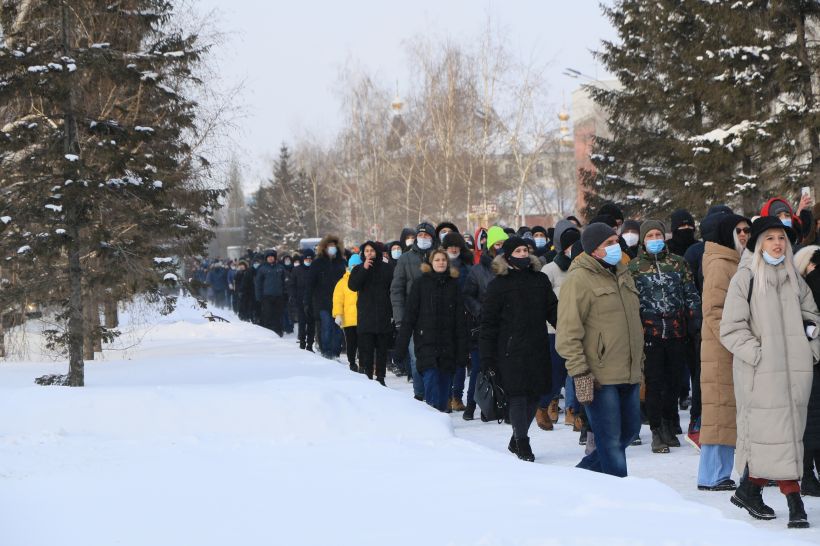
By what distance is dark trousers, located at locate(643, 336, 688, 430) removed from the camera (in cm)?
1010

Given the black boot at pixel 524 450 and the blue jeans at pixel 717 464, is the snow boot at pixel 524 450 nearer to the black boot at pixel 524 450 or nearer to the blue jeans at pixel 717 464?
the black boot at pixel 524 450

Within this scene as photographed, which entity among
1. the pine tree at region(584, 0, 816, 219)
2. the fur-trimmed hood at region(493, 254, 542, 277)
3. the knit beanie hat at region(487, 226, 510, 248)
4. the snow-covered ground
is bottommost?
the snow-covered ground

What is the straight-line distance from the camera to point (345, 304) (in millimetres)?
16781

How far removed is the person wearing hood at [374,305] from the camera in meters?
15.3

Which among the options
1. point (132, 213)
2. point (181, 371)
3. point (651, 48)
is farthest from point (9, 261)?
point (651, 48)

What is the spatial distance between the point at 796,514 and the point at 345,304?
10274 mm

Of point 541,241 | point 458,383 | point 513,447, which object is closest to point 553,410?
point 458,383

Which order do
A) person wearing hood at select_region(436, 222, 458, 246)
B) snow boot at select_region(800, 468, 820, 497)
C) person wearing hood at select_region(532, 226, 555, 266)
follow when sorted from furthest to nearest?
Result: person wearing hood at select_region(532, 226, 555, 266), person wearing hood at select_region(436, 222, 458, 246), snow boot at select_region(800, 468, 820, 497)

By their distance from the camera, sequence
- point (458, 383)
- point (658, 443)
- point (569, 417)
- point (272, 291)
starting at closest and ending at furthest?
point (658, 443)
point (569, 417)
point (458, 383)
point (272, 291)

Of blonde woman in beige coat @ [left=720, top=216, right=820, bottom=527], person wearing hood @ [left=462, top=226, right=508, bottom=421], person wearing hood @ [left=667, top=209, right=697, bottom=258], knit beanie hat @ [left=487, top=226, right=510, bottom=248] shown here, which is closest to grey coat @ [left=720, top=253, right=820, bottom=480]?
blonde woman in beige coat @ [left=720, top=216, right=820, bottom=527]

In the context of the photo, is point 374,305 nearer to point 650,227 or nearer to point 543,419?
point 543,419

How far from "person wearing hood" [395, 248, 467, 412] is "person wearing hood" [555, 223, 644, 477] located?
4.52 m

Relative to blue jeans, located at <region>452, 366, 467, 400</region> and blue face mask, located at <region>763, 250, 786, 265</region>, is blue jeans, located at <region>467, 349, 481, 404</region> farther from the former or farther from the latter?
blue face mask, located at <region>763, 250, 786, 265</region>

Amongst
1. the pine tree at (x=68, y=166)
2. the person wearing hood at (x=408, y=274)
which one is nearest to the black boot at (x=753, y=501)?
the person wearing hood at (x=408, y=274)
